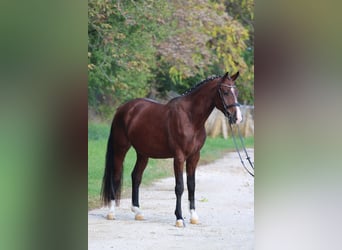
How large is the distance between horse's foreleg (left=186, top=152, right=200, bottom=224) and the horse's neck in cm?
15

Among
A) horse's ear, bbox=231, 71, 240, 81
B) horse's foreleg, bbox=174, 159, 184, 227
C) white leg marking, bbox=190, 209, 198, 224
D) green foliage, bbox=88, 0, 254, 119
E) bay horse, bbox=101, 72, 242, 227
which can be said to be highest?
green foliage, bbox=88, 0, 254, 119

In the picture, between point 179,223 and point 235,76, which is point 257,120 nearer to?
point 235,76

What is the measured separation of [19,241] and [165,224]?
0.60 m

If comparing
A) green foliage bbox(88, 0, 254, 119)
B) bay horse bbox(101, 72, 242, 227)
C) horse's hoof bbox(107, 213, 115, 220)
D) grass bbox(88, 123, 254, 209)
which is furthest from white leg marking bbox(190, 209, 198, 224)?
green foliage bbox(88, 0, 254, 119)

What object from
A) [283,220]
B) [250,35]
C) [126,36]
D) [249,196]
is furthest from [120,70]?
[283,220]

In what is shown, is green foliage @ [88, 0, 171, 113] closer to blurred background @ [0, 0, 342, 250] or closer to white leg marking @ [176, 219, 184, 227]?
blurred background @ [0, 0, 342, 250]

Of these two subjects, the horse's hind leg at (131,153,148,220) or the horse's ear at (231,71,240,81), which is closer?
the horse's ear at (231,71,240,81)

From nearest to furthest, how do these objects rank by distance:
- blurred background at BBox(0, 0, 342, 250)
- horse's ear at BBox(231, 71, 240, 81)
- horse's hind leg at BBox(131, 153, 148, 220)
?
blurred background at BBox(0, 0, 342, 250) → horse's ear at BBox(231, 71, 240, 81) → horse's hind leg at BBox(131, 153, 148, 220)

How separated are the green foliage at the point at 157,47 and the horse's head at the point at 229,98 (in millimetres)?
46

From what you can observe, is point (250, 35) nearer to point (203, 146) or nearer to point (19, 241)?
point (203, 146)

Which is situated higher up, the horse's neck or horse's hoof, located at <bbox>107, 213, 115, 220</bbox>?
the horse's neck

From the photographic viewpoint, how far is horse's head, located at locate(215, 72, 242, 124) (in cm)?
255

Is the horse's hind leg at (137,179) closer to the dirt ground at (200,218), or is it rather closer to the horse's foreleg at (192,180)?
the dirt ground at (200,218)

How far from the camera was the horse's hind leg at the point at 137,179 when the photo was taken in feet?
8.70
